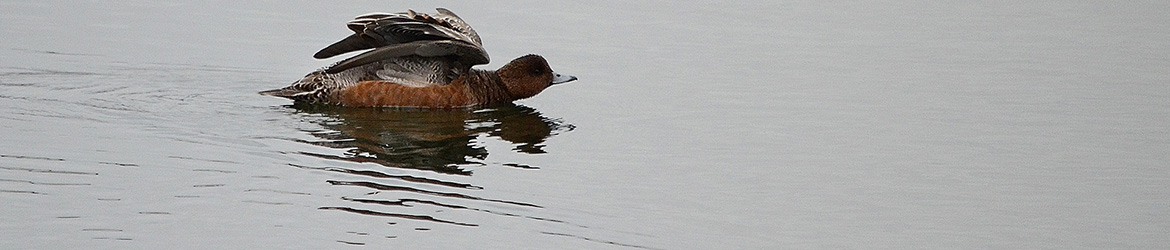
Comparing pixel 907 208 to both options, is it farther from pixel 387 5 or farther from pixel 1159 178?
pixel 387 5

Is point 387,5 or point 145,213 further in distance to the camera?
point 387,5

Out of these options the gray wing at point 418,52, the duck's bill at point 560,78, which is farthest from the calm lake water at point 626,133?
the gray wing at point 418,52

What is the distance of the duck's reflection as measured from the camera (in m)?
9.68

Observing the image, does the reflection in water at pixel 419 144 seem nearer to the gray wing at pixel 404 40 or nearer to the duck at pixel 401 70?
the duck at pixel 401 70

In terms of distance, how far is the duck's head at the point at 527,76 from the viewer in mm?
12469

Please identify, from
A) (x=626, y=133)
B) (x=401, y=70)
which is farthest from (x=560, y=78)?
(x=626, y=133)

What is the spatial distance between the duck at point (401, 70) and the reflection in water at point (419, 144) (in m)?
0.09

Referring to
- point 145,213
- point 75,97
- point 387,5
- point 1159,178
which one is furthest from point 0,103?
point 1159,178

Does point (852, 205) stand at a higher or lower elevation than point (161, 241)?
lower

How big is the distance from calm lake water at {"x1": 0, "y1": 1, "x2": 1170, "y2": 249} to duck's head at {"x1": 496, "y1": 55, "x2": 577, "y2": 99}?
0.59ft

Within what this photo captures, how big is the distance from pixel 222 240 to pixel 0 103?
13.6 ft

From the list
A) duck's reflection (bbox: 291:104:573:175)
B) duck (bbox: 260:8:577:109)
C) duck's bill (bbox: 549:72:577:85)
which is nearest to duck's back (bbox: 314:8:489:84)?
duck (bbox: 260:8:577:109)

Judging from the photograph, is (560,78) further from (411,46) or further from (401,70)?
(411,46)

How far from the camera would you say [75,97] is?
451 inches
